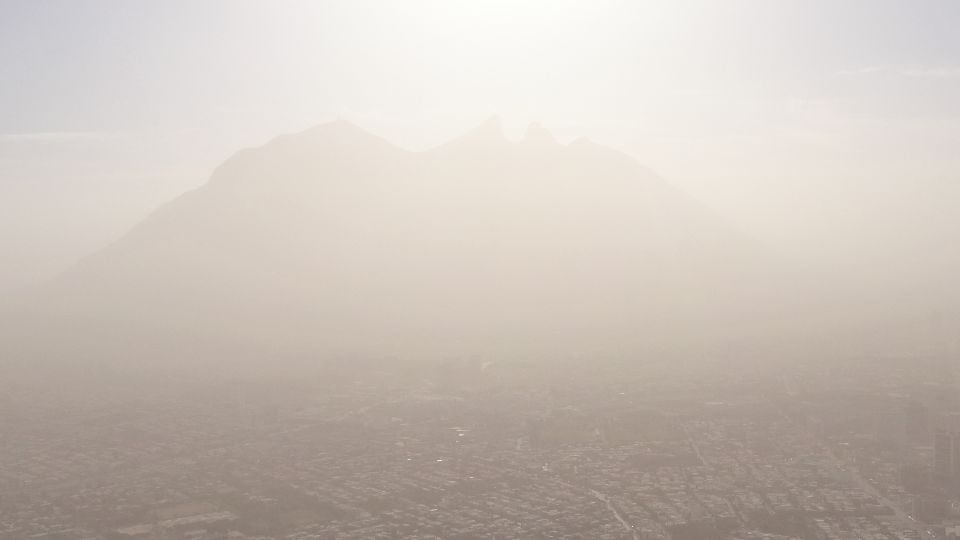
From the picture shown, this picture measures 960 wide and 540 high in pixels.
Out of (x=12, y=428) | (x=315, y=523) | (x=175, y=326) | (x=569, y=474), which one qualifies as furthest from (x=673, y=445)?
(x=175, y=326)

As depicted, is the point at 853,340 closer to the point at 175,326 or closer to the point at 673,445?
the point at 673,445

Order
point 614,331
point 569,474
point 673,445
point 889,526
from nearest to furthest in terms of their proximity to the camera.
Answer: point 889,526
point 569,474
point 673,445
point 614,331

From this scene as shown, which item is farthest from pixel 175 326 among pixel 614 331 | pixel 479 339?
pixel 614 331

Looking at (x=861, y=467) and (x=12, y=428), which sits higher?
(x=12, y=428)

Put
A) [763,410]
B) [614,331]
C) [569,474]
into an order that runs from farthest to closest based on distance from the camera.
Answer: [614,331], [763,410], [569,474]

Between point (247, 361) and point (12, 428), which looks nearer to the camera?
point (12, 428)

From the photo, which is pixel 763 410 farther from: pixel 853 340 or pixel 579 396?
pixel 853 340

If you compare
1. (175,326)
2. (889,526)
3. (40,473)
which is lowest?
(889,526)

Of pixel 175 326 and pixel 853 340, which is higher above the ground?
pixel 175 326

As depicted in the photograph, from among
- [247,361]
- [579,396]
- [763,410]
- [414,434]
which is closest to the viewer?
[414,434]
